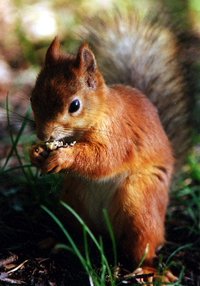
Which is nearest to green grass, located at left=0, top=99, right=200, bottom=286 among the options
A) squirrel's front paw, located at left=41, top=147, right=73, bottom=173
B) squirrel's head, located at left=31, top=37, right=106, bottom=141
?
squirrel's front paw, located at left=41, top=147, right=73, bottom=173

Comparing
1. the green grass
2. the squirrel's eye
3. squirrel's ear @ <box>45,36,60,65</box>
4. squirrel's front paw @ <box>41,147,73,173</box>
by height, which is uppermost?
squirrel's ear @ <box>45,36,60,65</box>

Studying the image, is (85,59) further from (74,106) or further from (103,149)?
(103,149)

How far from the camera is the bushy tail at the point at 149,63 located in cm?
262

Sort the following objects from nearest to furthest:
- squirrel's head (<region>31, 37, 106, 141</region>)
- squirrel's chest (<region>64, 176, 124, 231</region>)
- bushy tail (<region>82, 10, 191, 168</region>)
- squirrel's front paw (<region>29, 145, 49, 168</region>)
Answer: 1. squirrel's head (<region>31, 37, 106, 141</region>)
2. squirrel's front paw (<region>29, 145, 49, 168</region>)
3. squirrel's chest (<region>64, 176, 124, 231</region>)
4. bushy tail (<region>82, 10, 191, 168</region>)

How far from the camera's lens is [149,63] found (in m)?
2.66

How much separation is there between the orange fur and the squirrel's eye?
2 centimetres

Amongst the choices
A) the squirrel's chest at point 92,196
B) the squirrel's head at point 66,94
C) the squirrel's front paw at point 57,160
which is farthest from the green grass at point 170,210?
the squirrel's head at point 66,94

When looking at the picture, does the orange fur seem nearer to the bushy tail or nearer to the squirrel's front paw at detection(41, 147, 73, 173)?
the squirrel's front paw at detection(41, 147, 73, 173)

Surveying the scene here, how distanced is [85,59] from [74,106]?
7.0 inches

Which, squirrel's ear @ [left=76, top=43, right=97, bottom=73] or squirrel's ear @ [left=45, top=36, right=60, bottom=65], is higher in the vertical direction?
squirrel's ear @ [left=45, top=36, right=60, bottom=65]

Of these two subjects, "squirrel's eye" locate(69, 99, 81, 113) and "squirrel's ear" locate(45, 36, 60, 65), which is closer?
"squirrel's eye" locate(69, 99, 81, 113)

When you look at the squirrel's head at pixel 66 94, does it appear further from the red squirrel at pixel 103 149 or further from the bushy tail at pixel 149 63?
the bushy tail at pixel 149 63

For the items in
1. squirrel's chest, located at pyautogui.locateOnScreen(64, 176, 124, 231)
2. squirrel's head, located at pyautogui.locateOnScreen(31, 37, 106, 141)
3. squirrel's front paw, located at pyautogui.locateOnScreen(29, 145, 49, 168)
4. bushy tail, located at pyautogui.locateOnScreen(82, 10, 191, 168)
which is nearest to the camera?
squirrel's head, located at pyautogui.locateOnScreen(31, 37, 106, 141)

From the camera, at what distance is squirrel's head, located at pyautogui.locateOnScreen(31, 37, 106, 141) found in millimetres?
1842
